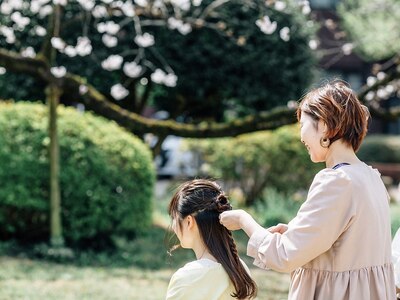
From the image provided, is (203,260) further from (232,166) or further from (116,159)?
(232,166)

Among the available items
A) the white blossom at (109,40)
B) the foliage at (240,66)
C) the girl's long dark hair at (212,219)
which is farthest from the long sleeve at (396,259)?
the foliage at (240,66)

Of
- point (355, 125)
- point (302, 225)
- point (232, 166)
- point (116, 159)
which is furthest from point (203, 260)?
point (232, 166)

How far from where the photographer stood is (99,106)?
308 inches

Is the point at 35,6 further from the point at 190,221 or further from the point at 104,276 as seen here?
the point at 190,221

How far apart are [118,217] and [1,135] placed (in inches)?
55.8

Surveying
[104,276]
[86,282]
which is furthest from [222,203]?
[104,276]

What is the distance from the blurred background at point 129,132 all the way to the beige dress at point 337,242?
1.48 metres

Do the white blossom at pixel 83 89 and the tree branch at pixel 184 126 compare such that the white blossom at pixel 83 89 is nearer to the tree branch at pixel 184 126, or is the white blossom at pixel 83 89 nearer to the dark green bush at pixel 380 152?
the tree branch at pixel 184 126

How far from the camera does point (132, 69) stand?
435 inches

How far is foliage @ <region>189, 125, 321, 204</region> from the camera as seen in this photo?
11250 mm

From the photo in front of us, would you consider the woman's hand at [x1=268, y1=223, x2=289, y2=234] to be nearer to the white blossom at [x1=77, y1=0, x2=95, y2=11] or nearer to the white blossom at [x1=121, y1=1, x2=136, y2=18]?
the white blossom at [x1=121, y1=1, x2=136, y2=18]

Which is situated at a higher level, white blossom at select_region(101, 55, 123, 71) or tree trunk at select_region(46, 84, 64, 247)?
white blossom at select_region(101, 55, 123, 71)

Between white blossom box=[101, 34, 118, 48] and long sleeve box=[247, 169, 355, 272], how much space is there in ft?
28.2

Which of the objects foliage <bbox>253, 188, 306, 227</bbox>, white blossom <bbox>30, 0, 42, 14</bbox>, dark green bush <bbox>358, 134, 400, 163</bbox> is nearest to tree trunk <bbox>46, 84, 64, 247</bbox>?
white blossom <bbox>30, 0, 42, 14</bbox>
